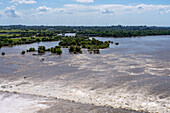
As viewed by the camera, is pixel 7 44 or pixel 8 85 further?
pixel 7 44

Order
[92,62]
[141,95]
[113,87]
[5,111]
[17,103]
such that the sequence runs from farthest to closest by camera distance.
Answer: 1. [92,62]
2. [113,87]
3. [141,95]
4. [17,103]
5. [5,111]

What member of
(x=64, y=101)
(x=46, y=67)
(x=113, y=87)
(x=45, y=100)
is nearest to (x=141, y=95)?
(x=113, y=87)

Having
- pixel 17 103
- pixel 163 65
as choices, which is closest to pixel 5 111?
pixel 17 103

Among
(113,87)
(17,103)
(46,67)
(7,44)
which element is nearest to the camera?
(17,103)

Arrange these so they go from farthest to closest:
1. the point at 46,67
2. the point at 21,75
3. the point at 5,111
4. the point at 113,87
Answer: the point at 46,67 → the point at 21,75 → the point at 113,87 → the point at 5,111

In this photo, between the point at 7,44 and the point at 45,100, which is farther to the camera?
the point at 7,44

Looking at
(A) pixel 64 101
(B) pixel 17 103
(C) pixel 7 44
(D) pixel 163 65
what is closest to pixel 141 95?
(A) pixel 64 101

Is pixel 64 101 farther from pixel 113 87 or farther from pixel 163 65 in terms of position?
pixel 163 65

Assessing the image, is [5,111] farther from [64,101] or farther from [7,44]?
[7,44]

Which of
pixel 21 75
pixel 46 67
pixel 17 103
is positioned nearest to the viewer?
pixel 17 103
